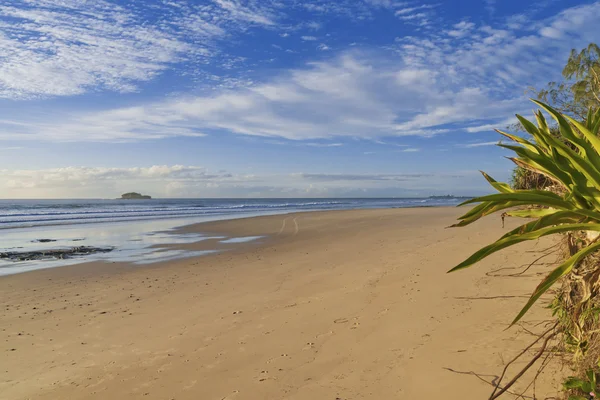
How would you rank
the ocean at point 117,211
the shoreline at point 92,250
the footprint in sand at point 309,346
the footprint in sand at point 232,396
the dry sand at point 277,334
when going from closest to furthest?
the footprint in sand at point 232,396
the dry sand at point 277,334
the footprint in sand at point 309,346
the shoreline at point 92,250
the ocean at point 117,211

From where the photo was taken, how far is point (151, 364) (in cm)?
395

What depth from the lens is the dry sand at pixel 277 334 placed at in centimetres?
328

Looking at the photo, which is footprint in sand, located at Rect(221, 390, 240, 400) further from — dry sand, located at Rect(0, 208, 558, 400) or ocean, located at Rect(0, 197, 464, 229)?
ocean, located at Rect(0, 197, 464, 229)

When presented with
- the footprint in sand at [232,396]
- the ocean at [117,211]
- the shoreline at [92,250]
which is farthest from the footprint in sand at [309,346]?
the ocean at [117,211]

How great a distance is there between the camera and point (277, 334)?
14.5 feet

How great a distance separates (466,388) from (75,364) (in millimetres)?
3694

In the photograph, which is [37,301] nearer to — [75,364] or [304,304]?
[75,364]

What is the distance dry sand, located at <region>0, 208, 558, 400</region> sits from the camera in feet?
10.8

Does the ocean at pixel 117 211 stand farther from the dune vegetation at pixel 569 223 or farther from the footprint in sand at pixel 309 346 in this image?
the dune vegetation at pixel 569 223

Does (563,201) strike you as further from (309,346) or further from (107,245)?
(107,245)

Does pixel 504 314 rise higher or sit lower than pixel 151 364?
higher

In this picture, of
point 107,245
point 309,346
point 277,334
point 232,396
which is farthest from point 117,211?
point 232,396

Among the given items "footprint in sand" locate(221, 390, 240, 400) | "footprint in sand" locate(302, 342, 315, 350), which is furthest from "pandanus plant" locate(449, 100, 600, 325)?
"footprint in sand" locate(302, 342, 315, 350)

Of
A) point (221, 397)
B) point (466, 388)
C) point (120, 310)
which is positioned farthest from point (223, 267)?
point (466, 388)
